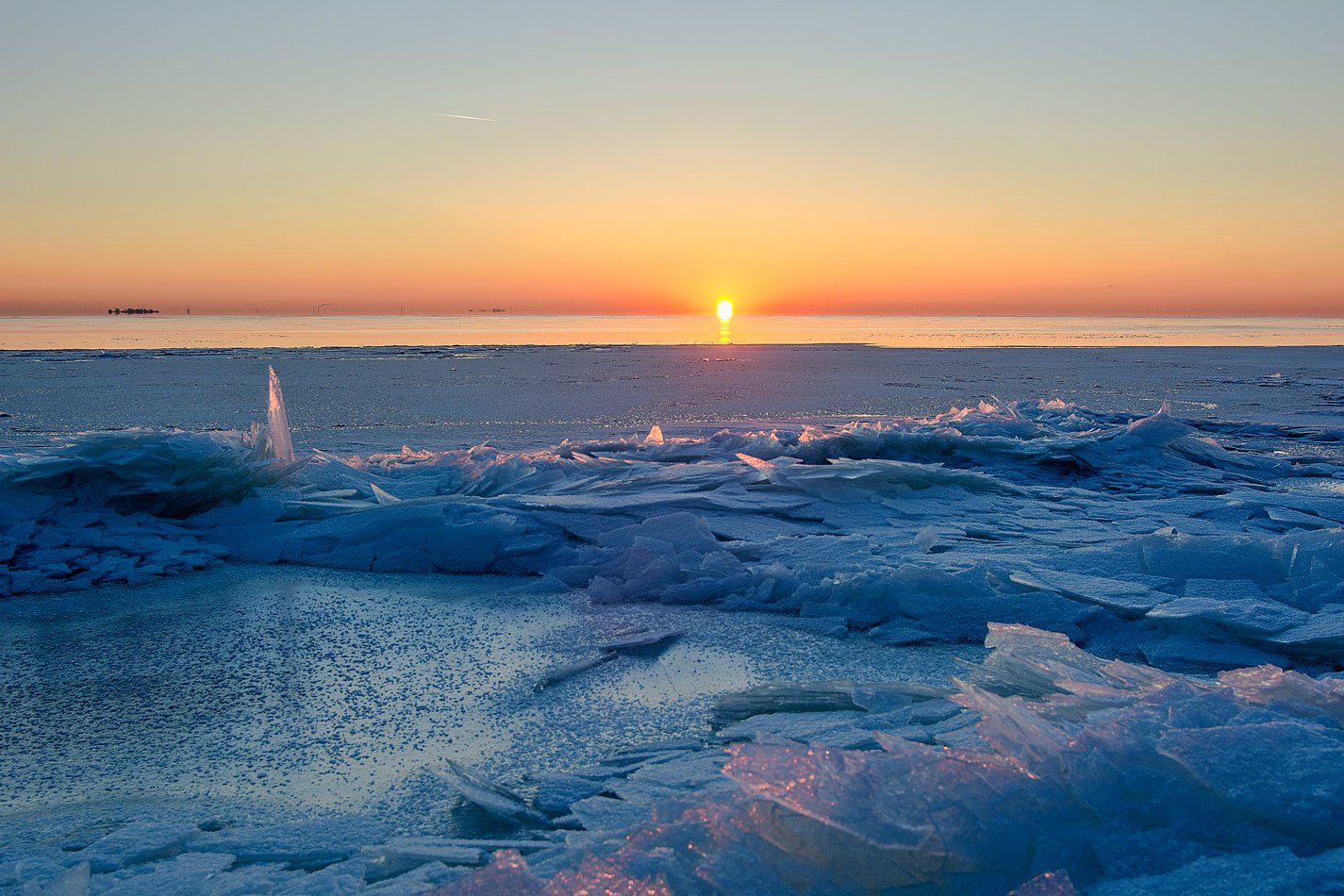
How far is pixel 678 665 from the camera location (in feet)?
7.19

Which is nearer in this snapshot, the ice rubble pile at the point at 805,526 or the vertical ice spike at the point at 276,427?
the ice rubble pile at the point at 805,526

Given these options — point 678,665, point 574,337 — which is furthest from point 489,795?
point 574,337

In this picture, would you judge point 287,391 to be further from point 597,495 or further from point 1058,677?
point 1058,677

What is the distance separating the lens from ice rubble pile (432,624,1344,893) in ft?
3.42

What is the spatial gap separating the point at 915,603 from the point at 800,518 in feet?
3.53

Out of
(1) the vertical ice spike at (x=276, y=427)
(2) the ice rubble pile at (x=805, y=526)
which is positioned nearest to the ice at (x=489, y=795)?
(2) the ice rubble pile at (x=805, y=526)

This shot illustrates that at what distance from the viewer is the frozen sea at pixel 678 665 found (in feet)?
3.65

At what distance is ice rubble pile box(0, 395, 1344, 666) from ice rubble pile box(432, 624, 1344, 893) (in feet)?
3.58

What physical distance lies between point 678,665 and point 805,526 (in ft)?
4.50

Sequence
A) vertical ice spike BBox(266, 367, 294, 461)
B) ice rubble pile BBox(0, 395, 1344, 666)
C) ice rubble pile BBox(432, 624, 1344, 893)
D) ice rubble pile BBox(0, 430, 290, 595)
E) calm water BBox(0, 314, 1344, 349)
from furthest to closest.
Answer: calm water BBox(0, 314, 1344, 349)
vertical ice spike BBox(266, 367, 294, 461)
ice rubble pile BBox(0, 430, 290, 595)
ice rubble pile BBox(0, 395, 1344, 666)
ice rubble pile BBox(432, 624, 1344, 893)

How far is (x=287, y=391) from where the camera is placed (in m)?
9.20

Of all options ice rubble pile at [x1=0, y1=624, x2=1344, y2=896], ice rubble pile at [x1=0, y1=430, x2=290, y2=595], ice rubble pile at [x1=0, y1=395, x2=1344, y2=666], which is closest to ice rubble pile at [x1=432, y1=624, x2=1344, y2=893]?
ice rubble pile at [x1=0, y1=624, x2=1344, y2=896]

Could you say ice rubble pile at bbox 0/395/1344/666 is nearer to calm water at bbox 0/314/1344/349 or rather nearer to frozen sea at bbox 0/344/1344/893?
frozen sea at bbox 0/344/1344/893

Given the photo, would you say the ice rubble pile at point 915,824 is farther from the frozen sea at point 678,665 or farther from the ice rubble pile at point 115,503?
the ice rubble pile at point 115,503
